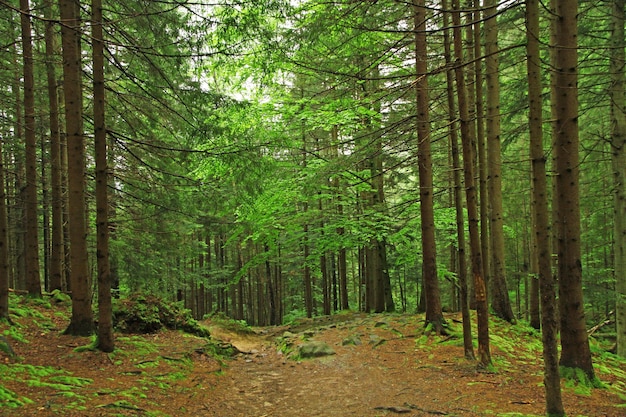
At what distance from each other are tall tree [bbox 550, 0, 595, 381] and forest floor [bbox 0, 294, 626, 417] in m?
0.73

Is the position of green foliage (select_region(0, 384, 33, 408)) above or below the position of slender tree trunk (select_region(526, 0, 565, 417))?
below

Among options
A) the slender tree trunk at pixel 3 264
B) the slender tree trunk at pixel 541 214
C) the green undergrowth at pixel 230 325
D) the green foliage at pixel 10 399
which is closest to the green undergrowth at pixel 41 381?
the green foliage at pixel 10 399

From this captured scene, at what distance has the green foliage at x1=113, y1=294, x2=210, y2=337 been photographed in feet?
34.8

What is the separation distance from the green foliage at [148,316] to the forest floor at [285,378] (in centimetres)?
49

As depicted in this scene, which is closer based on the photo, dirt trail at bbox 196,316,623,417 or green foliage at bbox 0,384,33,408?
green foliage at bbox 0,384,33,408

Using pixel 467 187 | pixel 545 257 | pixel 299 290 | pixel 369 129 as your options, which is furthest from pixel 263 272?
pixel 545 257

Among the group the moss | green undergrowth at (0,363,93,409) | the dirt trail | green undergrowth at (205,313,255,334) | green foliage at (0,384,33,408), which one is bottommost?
green undergrowth at (205,313,255,334)

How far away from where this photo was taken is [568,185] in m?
5.39

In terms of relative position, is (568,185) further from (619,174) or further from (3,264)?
(3,264)

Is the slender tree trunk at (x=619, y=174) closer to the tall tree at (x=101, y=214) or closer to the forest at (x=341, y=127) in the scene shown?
the forest at (x=341, y=127)

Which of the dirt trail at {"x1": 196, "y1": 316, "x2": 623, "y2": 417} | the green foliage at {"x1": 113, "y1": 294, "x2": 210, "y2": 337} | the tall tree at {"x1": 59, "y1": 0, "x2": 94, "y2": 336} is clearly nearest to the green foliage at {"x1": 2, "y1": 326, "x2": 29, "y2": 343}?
the tall tree at {"x1": 59, "y1": 0, "x2": 94, "y2": 336}

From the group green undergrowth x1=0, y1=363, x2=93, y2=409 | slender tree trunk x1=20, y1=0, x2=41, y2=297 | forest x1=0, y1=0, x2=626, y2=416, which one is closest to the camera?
green undergrowth x1=0, y1=363, x2=93, y2=409

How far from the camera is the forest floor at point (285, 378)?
18.4ft

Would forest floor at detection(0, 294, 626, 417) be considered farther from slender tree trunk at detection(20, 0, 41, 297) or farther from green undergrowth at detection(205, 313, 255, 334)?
green undergrowth at detection(205, 313, 255, 334)
